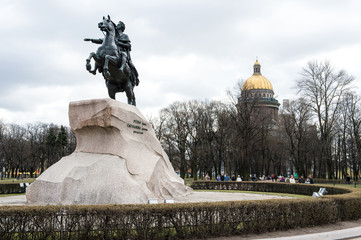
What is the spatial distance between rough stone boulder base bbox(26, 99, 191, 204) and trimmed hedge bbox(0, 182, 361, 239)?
3317mm

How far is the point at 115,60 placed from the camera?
14.5 metres

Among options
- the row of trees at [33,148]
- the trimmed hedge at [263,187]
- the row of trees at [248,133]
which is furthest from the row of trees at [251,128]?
the row of trees at [33,148]

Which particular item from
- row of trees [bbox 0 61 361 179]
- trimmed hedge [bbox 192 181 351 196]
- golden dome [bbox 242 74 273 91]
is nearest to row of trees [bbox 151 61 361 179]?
row of trees [bbox 0 61 361 179]

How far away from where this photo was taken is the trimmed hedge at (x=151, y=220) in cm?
795

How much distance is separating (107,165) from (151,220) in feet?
15.6

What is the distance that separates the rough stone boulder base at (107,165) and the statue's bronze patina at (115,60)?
1.86m

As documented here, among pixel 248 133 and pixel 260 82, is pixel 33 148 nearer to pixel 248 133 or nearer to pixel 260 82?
pixel 248 133

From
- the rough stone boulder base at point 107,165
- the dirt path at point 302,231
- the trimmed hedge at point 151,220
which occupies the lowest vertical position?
the dirt path at point 302,231

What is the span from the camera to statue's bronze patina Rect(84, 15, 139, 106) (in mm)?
14195

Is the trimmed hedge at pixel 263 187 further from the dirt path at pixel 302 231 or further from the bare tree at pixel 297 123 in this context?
the bare tree at pixel 297 123

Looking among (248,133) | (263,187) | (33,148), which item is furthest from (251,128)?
(33,148)

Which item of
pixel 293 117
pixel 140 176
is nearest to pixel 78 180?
pixel 140 176

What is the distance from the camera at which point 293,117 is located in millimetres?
45094

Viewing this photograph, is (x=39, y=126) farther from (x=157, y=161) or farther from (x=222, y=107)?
(x=157, y=161)
